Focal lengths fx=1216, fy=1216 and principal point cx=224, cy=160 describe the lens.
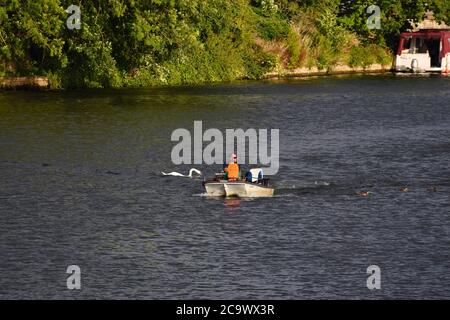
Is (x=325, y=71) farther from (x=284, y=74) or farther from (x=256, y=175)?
(x=256, y=175)

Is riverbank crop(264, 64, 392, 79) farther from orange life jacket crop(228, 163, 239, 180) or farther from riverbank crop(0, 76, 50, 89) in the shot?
orange life jacket crop(228, 163, 239, 180)

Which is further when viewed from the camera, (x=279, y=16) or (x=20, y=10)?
(x=279, y=16)

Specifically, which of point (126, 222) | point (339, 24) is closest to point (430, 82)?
point (339, 24)

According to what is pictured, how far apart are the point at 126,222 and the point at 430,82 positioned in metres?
63.3

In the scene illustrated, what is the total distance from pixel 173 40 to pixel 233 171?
3792 cm

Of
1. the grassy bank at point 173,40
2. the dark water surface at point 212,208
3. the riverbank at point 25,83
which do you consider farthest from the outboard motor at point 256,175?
the riverbank at point 25,83

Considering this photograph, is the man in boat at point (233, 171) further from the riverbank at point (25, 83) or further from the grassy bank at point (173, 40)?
the riverbank at point (25, 83)

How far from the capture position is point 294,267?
132 ft

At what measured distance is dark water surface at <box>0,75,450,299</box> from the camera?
1533 inches

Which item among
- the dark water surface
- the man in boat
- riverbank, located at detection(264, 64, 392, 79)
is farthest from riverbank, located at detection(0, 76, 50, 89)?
the man in boat

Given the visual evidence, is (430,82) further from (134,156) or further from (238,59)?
(134,156)

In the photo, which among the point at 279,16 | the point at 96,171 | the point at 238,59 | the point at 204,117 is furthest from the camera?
the point at 279,16

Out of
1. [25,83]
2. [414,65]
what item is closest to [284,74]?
[414,65]

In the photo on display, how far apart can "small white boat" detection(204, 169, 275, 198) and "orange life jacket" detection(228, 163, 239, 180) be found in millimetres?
324
